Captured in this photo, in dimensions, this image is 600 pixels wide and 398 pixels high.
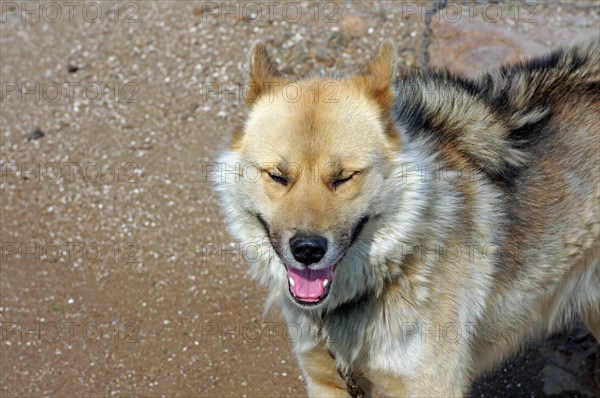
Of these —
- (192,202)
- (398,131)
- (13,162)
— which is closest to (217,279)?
(192,202)

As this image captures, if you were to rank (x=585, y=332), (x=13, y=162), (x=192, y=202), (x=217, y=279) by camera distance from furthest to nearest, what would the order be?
(x=13, y=162) < (x=192, y=202) < (x=217, y=279) < (x=585, y=332)

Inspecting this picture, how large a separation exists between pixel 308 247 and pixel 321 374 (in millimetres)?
1196

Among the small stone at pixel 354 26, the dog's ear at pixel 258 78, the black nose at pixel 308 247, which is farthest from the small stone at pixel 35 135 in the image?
the black nose at pixel 308 247

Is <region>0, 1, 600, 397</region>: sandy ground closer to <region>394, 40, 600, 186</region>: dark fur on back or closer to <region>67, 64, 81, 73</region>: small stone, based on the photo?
<region>67, 64, 81, 73</region>: small stone

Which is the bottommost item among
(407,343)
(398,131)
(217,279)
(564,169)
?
(217,279)

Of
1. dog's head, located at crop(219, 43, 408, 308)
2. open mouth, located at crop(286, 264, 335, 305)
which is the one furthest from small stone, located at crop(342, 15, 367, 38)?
open mouth, located at crop(286, 264, 335, 305)

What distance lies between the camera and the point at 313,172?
12.2 feet

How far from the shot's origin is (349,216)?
3732 millimetres

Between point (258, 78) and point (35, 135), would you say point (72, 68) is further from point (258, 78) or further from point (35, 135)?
point (258, 78)

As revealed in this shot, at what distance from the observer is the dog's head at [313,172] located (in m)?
3.68

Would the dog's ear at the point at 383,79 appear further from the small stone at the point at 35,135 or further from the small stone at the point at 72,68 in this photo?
the small stone at the point at 72,68

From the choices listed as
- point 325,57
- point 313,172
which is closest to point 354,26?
point 325,57

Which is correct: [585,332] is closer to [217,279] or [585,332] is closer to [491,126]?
[491,126]

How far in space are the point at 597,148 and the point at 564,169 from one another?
0.74ft
